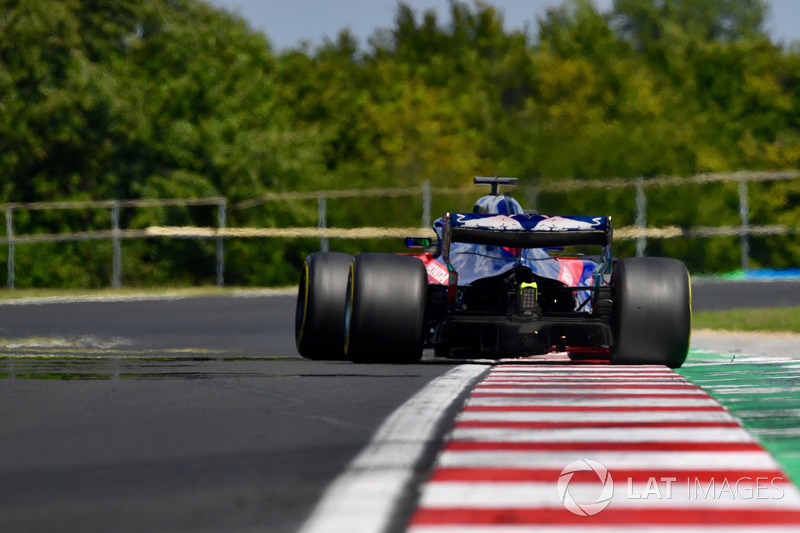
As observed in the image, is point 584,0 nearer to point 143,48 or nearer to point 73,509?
point 143,48

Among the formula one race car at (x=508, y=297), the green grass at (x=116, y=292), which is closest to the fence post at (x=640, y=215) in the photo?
the green grass at (x=116, y=292)

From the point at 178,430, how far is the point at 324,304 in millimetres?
5884

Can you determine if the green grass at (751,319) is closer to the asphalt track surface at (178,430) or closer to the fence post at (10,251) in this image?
the asphalt track surface at (178,430)

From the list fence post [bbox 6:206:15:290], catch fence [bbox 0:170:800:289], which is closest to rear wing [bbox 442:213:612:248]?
catch fence [bbox 0:170:800:289]

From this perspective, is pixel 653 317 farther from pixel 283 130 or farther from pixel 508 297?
pixel 283 130

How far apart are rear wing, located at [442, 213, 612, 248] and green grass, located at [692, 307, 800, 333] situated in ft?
21.5

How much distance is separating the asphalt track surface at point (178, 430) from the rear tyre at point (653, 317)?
5.22ft

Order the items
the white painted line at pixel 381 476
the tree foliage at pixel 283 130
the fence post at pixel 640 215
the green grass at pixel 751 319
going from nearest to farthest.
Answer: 1. the white painted line at pixel 381 476
2. the green grass at pixel 751 319
3. the fence post at pixel 640 215
4. the tree foliage at pixel 283 130

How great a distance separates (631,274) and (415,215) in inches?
972

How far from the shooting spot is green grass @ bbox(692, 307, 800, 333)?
1988cm

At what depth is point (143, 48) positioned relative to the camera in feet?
147

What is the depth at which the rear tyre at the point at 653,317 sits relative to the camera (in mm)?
12938

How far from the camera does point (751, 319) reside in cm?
2133

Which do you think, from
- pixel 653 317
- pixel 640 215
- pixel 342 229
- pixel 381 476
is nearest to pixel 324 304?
pixel 653 317
